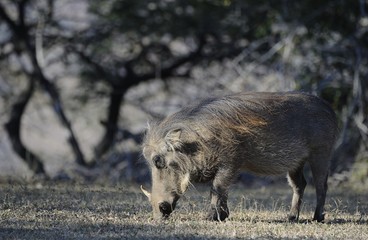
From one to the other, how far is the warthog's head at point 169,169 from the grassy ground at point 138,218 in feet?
0.51

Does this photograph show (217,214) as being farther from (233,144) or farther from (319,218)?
(319,218)

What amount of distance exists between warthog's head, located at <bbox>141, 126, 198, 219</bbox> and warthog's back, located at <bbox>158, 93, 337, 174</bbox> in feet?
0.36

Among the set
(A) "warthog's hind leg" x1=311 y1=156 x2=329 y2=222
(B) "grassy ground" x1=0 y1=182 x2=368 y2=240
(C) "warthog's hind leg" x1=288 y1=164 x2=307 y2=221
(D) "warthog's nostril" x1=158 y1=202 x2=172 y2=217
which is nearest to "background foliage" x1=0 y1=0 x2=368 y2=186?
(B) "grassy ground" x1=0 y1=182 x2=368 y2=240

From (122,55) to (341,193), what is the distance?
20.5 feet

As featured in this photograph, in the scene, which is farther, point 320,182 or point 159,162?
point 320,182

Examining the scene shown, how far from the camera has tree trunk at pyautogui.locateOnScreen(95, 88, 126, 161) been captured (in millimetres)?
Answer: 15609

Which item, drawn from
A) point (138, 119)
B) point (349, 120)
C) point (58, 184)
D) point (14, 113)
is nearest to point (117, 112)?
point (138, 119)

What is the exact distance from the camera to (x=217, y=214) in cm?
703

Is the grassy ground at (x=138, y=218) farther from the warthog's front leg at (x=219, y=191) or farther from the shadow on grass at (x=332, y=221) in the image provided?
the warthog's front leg at (x=219, y=191)

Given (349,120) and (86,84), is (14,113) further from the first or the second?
(349,120)

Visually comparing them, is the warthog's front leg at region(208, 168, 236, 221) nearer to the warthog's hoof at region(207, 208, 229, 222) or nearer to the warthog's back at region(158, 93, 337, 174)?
the warthog's hoof at region(207, 208, 229, 222)

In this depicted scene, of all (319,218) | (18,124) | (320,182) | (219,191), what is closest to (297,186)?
(320,182)

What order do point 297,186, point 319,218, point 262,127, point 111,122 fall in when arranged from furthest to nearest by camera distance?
point 111,122 < point 297,186 < point 319,218 < point 262,127

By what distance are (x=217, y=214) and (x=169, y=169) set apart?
0.53m
